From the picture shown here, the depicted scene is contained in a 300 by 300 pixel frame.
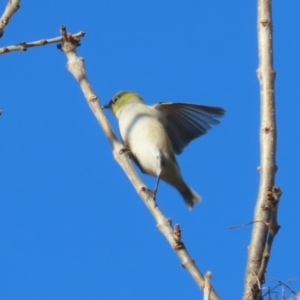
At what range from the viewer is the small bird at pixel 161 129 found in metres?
7.41

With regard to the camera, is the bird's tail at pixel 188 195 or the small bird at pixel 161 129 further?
the bird's tail at pixel 188 195

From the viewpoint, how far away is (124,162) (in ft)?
12.0

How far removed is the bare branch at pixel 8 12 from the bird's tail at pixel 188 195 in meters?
4.65

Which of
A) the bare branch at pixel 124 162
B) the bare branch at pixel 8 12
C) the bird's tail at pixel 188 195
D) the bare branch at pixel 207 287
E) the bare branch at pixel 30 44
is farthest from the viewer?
the bird's tail at pixel 188 195

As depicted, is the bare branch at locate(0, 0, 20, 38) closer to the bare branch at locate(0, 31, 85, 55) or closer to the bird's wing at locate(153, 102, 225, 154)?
the bare branch at locate(0, 31, 85, 55)

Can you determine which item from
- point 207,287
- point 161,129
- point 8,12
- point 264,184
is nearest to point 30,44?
point 8,12

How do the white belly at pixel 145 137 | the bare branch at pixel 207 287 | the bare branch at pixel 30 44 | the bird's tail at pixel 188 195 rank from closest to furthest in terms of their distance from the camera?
the bare branch at pixel 207 287, the bare branch at pixel 30 44, the white belly at pixel 145 137, the bird's tail at pixel 188 195

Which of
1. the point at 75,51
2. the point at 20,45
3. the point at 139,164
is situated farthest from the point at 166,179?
the point at 20,45

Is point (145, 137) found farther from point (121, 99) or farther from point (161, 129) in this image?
point (121, 99)

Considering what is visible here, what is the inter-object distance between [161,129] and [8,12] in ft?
14.1

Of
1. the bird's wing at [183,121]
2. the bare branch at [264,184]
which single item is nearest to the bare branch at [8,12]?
the bare branch at [264,184]

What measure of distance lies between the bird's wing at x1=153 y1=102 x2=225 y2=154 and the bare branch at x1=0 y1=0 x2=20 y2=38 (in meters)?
4.63

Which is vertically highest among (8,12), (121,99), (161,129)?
(121,99)

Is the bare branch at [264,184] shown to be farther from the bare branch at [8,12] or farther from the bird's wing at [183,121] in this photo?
the bird's wing at [183,121]
